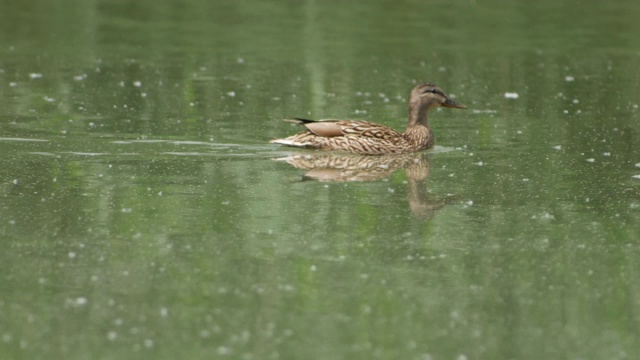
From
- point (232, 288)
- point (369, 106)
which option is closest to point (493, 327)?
point (232, 288)

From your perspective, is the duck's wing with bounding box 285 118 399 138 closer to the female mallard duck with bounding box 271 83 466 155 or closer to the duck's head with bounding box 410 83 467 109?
the female mallard duck with bounding box 271 83 466 155

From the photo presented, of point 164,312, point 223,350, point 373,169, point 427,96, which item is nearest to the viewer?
point 223,350

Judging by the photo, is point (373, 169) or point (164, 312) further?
point (373, 169)

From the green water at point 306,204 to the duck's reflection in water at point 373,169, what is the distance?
0.15 feet

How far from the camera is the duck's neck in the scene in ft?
41.8

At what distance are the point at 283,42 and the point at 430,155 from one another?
7145 mm

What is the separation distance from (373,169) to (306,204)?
1900 mm

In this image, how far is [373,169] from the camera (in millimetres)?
11656

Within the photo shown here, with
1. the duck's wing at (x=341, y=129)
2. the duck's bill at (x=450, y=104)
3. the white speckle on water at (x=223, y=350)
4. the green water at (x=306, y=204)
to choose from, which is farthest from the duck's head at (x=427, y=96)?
the white speckle on water at (x=223, y=350)

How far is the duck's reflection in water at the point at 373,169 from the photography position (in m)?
10.2

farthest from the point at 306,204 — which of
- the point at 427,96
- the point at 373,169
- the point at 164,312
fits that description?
the point at 427,96

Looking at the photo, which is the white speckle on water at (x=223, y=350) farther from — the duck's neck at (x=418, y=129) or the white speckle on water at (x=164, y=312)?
the duck's neck at (x=418, y=129)

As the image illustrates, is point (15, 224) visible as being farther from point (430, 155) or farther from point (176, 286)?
point (430, 155)

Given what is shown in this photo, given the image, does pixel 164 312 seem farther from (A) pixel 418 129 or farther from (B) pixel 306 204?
(A) pixel 418 129
